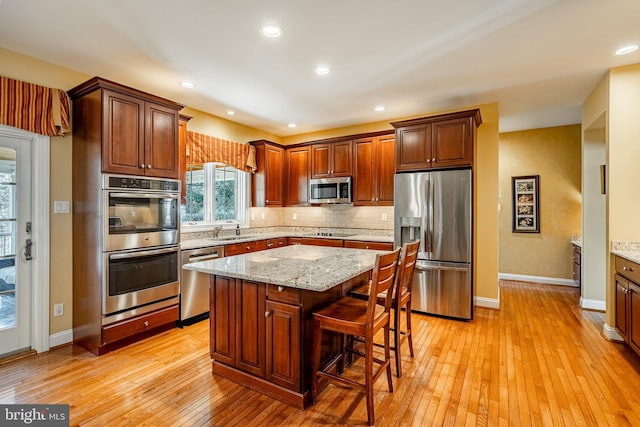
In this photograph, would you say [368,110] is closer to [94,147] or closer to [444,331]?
[444,331]

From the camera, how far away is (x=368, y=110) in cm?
455

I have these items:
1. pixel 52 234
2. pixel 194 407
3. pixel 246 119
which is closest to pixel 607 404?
pixel 194 407

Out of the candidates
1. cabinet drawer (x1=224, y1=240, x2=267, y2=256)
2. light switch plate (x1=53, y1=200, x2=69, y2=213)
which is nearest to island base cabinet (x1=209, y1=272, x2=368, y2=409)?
cabinet drawer (x1=224, y1=240, x2=267, y2=256)

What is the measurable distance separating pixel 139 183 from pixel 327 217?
3.18 metres

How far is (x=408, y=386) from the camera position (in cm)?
236

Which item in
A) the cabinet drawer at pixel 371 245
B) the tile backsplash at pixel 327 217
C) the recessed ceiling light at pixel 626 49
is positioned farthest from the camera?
the tile backsplash at pixel 327 217

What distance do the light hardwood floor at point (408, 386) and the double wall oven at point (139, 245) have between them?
452mm

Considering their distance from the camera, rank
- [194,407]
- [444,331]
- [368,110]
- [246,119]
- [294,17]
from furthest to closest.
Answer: [246,119]
[368,110]
[444,331]
[294,17]
[194,407]

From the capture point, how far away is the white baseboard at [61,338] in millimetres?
3008

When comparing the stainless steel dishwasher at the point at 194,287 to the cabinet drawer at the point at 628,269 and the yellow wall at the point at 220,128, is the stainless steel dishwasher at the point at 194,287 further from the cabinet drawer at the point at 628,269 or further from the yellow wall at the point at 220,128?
the cabinet drawer at the point at 628,269

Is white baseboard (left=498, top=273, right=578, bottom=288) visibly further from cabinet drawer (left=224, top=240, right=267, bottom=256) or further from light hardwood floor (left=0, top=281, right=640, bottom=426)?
cabinet drawer (left=224, top=240, right=267, bottom=256)

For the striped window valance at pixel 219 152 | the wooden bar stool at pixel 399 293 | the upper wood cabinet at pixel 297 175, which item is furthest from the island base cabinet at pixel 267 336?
the upper wood cabinet at pixel 297 175

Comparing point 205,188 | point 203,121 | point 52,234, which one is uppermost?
point 203,121

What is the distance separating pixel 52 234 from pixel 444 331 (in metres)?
4.14
